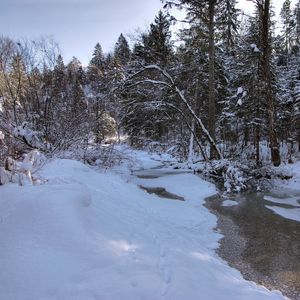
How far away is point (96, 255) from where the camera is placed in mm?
4059

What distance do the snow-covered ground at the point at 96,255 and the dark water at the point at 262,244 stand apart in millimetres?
339

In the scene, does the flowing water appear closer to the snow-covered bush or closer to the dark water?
the dark water

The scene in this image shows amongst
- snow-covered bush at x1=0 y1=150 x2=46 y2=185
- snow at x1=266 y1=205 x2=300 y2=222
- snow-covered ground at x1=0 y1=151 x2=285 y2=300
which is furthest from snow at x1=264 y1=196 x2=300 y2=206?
snow-covered bush at x1=0 y1=150 x2=46 y2=185

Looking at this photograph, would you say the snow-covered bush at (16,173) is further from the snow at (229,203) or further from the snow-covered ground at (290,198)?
the snow-covered ground at (290,198)

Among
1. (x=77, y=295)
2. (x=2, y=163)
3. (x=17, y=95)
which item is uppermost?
(x=17, y=95)

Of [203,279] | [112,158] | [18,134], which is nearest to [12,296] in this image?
[203,279]

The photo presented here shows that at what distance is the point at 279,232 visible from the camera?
23.6 ft

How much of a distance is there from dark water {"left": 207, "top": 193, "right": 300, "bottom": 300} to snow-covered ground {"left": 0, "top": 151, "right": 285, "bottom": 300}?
0.34m

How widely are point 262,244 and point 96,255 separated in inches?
144

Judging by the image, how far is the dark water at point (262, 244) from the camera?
196 inches

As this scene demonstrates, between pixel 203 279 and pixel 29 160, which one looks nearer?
pixel 203 279

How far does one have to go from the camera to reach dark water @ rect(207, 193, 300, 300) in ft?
16.4

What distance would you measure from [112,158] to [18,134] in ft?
11.9

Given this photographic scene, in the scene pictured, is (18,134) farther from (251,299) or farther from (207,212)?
(251,299)
